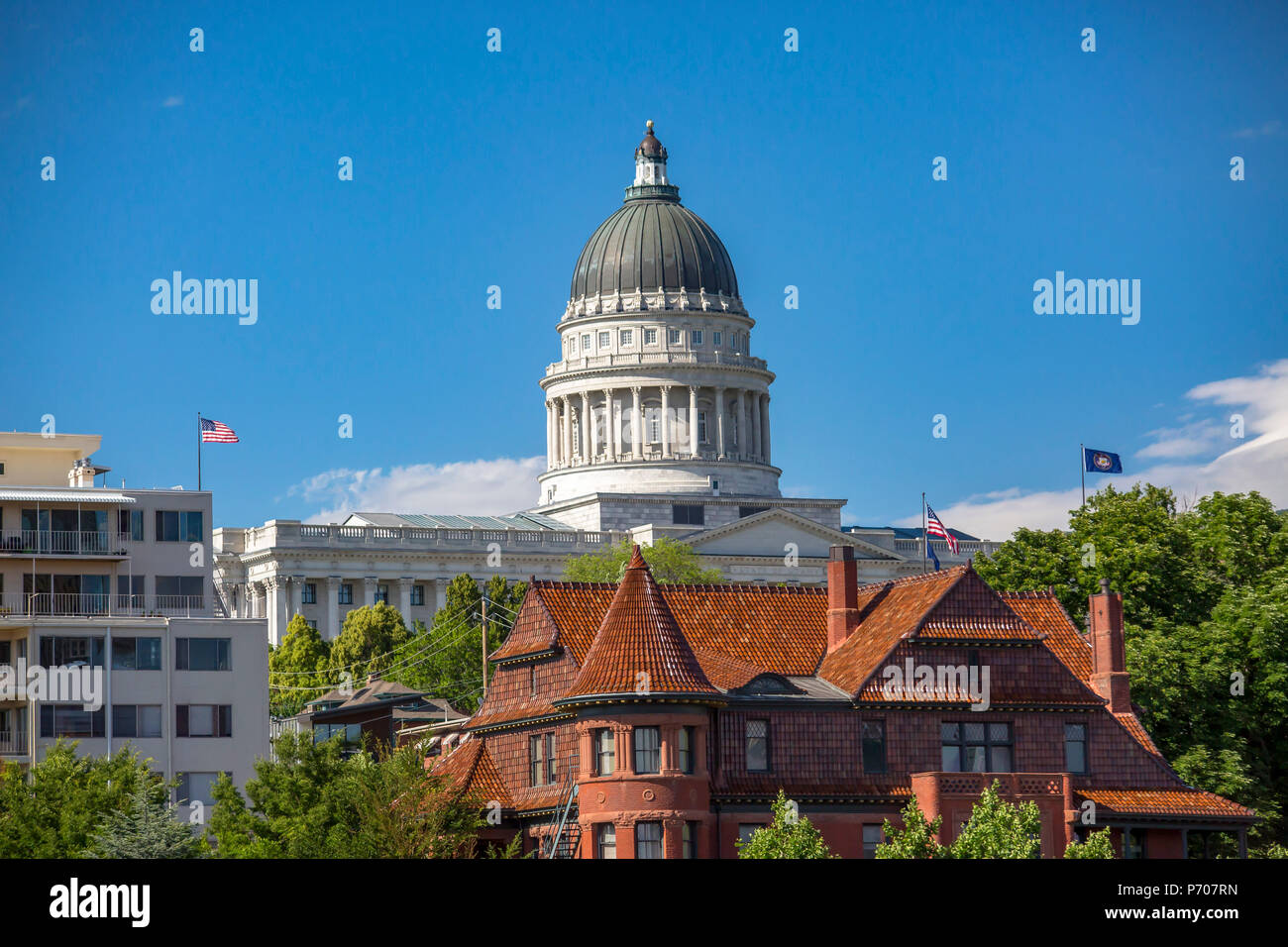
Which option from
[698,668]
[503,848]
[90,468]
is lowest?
[503,848]

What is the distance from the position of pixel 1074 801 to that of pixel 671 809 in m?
12.6

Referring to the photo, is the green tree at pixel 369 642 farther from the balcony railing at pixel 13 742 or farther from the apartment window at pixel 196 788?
the balcony railing at pixel 13 742

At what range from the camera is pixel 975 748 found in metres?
72.1

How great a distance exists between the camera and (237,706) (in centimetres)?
9688

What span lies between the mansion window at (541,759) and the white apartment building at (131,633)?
24.8 m

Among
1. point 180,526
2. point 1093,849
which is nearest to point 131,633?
point 180,526

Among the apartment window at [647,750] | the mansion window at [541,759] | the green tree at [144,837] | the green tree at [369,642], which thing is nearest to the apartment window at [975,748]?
the apartment window at [647,750]

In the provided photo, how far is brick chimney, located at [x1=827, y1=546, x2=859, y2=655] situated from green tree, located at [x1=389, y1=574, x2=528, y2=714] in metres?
46.5

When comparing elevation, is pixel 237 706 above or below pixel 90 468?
below

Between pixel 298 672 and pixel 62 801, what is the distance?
7984cm

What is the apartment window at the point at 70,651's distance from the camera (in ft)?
313

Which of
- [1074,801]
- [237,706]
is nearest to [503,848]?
[1074,801]
